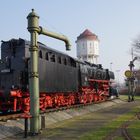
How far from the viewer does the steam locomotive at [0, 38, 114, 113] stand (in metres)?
20.8

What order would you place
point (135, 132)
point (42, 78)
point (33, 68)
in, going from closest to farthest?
point (135, 132)
point (33, 68)
point (42, 78)

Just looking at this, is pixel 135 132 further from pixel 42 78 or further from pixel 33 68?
pixel 42 78

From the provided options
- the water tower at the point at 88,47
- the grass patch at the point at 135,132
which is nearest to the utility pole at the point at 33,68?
the grass patch at the point at 135,132

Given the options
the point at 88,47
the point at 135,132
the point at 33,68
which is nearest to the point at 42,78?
the point at 33,68

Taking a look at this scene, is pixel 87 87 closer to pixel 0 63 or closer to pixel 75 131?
pixel 0 63

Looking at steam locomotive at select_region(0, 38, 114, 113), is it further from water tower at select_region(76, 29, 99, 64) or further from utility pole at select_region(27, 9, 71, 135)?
water tower at select_region(76, 29, 99, 64)

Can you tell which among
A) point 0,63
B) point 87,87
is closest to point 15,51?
point 0,63

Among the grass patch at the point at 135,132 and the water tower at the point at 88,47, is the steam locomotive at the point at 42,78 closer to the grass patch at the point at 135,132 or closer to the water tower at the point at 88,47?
the grass patch at the point at 135,132

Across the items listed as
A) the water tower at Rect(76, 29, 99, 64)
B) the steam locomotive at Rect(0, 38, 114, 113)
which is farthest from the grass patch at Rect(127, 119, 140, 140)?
the water tower at Rect(76, 29, 99, 64)

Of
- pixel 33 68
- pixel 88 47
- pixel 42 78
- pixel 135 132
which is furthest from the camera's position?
pixel 88 47

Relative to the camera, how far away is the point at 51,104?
25375 mm

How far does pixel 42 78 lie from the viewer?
72.6 ft

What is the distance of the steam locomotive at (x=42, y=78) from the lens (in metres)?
20.8

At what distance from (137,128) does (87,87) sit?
18.4m
